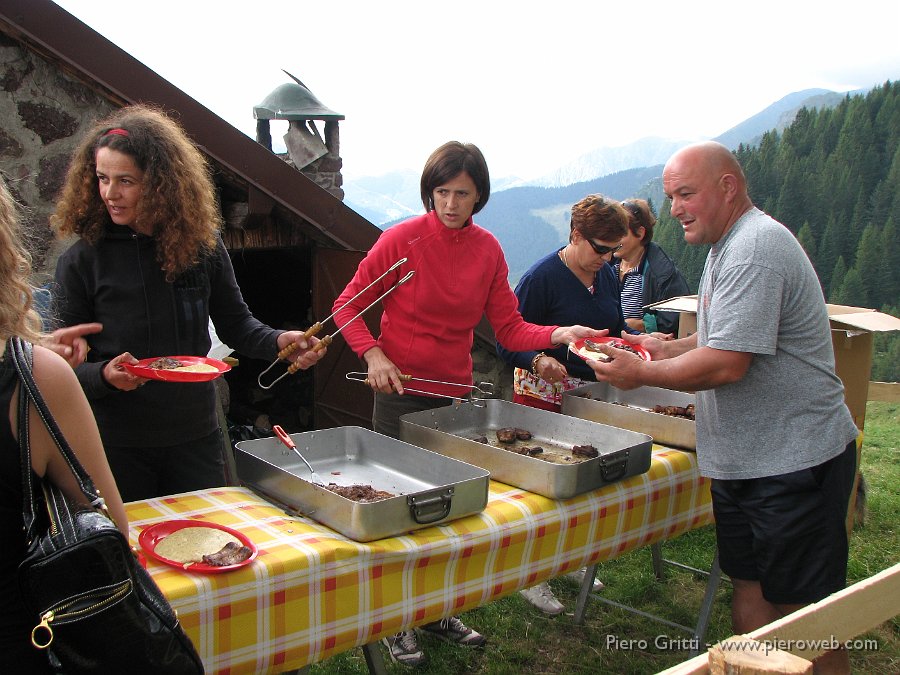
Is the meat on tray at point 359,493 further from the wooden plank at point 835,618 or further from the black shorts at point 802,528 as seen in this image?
the black shorts at point 802,528

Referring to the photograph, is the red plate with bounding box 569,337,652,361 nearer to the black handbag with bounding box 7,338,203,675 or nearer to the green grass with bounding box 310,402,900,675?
the green grass with bounding box 310,402,900,675

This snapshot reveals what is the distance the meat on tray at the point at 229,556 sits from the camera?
163 cm

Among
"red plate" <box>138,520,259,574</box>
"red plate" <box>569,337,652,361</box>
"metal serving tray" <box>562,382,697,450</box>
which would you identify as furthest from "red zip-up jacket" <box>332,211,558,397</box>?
"red plate" <box>138,520,259,574</box>

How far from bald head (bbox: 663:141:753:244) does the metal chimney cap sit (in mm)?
8078

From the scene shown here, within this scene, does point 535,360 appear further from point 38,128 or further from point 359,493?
point 38,128

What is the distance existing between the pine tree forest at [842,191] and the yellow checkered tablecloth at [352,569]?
505cm

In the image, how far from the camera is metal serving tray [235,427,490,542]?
182 cm

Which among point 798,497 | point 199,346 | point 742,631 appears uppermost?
point 199,346

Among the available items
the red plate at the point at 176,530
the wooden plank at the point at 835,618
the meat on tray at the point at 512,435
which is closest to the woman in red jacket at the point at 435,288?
the meat on tray at the point at 512,435

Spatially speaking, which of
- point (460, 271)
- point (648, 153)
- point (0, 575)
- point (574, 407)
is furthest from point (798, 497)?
point (648, 153)

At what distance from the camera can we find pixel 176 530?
1784 mm

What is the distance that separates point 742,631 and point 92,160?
2.44 metres

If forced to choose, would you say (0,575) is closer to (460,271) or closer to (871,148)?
(460,271)

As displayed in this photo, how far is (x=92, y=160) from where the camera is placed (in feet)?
7.13
